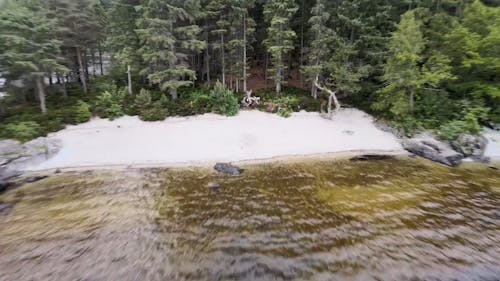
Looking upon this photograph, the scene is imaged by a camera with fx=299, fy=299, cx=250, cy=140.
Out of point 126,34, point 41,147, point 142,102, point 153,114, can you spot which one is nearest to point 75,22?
point 126,34

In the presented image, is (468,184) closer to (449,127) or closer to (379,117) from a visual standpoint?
(449,127)

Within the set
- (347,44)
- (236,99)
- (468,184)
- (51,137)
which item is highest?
(347,44)

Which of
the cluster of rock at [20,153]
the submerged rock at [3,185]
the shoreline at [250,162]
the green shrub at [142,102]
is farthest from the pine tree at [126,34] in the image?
the submerged rock at [3,185]

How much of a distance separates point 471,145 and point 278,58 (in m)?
12.2

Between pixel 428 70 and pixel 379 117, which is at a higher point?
pixel 428 70

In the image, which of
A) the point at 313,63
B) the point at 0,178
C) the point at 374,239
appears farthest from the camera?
the point at 313,63

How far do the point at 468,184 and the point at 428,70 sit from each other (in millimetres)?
7730

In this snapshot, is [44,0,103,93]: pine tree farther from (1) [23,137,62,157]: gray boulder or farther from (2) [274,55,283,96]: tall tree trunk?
(2) [274,55,283,96]: tall tree trunk

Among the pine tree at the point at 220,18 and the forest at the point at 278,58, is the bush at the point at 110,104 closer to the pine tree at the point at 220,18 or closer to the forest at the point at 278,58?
the forest at the point at 278,58

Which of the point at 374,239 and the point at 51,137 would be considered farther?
the point at 51,137

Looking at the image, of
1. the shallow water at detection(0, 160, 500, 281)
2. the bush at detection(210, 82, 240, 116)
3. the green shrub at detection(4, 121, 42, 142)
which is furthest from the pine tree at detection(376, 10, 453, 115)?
the green shrub at detection(4, 121, 42, 142)

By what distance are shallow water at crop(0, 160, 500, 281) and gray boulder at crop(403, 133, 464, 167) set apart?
973 mm

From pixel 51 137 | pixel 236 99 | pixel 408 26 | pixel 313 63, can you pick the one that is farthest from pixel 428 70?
pixel 51 137

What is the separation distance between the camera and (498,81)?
17156 millimetres
